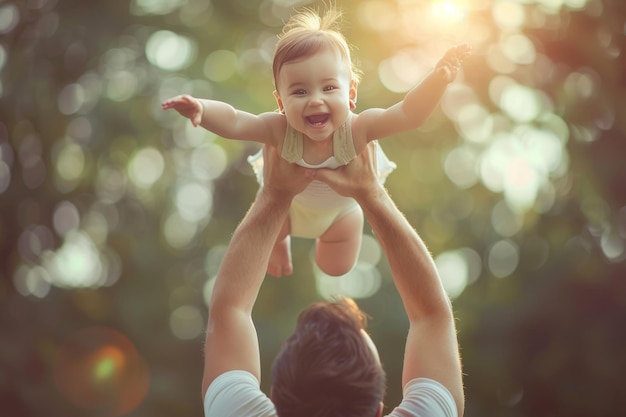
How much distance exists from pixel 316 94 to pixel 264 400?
1.04 meters

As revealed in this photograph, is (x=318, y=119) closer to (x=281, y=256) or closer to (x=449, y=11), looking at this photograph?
(x=281, y=256)

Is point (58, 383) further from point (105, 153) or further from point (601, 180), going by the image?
point (601, 180)

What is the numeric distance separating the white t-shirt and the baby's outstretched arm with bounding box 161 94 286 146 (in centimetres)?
86

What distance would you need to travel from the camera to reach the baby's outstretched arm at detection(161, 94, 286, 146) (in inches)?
108

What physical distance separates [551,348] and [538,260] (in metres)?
1.47

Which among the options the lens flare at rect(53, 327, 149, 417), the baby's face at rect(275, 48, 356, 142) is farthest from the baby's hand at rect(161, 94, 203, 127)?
the lens flare at rect(53, 327, 149, 417)

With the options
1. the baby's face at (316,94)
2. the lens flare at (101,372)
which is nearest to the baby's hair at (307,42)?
the baby's face at (316,94)

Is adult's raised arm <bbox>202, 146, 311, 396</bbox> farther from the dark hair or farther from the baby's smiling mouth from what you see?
the baby's smiling mouth

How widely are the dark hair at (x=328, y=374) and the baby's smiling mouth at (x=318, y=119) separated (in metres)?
0.67

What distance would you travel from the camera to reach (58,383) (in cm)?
1298

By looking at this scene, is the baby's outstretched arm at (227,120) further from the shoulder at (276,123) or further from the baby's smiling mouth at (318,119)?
the baby's smiling mouth at (318,119)

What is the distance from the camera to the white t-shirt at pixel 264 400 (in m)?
2.47

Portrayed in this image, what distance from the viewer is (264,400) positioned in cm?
251

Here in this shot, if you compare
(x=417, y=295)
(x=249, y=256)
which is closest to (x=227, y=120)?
(x=249, y=256)
